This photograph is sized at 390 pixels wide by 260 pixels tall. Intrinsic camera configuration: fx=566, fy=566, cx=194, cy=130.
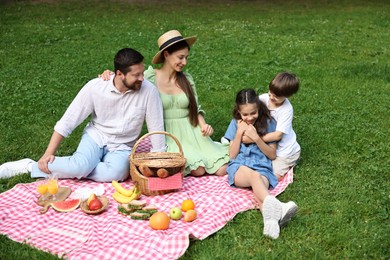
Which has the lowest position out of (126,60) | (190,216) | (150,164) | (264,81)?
(264,81)

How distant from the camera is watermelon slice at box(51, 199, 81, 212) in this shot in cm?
483

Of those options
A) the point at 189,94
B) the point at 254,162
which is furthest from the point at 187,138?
the point at 254,162

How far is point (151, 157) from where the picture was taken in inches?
209

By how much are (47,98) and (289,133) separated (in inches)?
155

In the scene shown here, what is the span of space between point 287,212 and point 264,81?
4.65 m

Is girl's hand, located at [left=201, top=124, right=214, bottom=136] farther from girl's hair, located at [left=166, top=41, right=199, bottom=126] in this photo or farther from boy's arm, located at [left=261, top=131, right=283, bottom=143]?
boy's arm, located at [left=261, top=131, right=283, bottom=143]

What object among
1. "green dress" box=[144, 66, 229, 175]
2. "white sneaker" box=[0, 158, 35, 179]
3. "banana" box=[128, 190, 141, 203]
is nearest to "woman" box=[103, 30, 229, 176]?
"green dress" box=[144, 66, 229, 175]

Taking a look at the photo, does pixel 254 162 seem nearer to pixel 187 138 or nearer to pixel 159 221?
pixel 187 138

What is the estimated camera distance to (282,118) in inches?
211

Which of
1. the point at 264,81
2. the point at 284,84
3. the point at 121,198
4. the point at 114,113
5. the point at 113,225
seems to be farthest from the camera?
the point at 264,81

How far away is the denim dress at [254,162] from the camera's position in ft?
17.2

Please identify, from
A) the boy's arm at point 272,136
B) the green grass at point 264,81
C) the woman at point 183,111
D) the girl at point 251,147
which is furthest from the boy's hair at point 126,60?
the green grass at point 264,81

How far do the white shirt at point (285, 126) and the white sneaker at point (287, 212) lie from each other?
1.03 meters

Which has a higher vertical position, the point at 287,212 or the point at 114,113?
the point at 114,113
